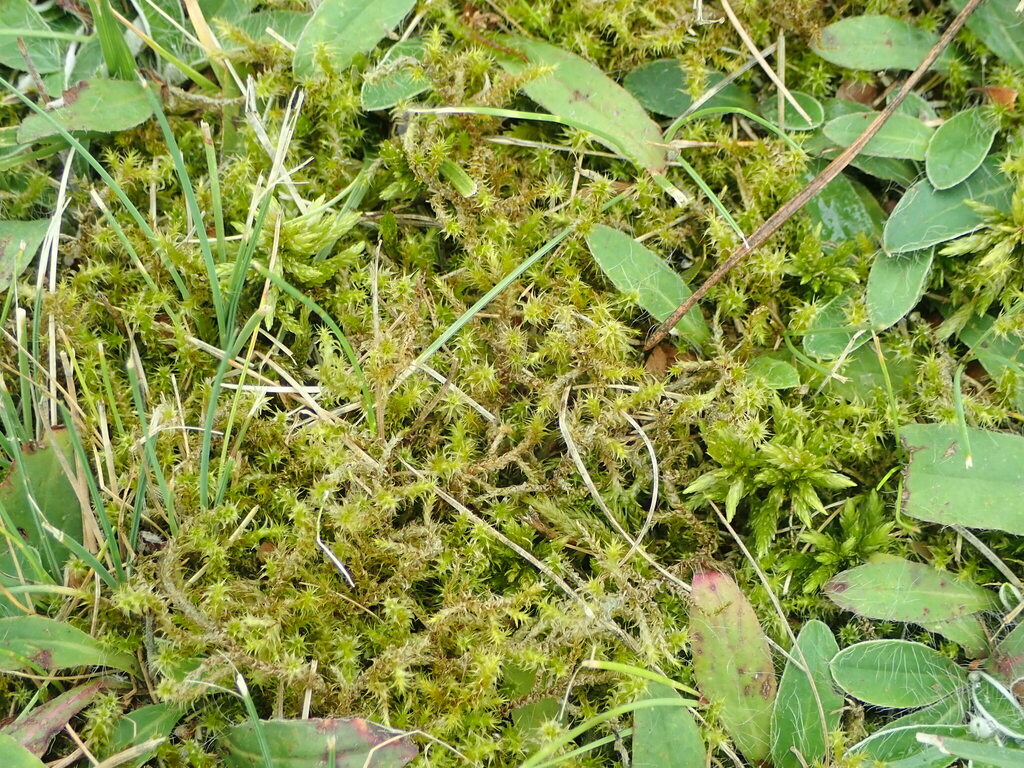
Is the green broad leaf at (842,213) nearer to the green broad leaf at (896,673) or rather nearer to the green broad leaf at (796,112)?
the green broad leaf at (796,112)

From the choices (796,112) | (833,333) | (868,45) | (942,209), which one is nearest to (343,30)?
(796,112)

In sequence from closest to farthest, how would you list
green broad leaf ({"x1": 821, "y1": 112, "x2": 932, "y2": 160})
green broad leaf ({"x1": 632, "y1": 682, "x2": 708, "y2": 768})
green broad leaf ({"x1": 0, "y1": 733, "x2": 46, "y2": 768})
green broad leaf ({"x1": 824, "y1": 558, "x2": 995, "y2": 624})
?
1. green broad leaf ({"x1": 0, "y1": 733, "x2": 46, "y2": 768})
2. green broad leaf ({"x1": 632, "y1": 682, "x2": 708, "y2": 768})
3. green broad leaf ({"x1": 824, "y1": 558, "x2": 995, "y2": 624})
4. green broad leaf ({"x1": 821, "y1": 112, "x2": 932, "y2": 160})

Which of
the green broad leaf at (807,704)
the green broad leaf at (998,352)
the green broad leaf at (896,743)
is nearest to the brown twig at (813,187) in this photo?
the green broad leaf at (998,352)

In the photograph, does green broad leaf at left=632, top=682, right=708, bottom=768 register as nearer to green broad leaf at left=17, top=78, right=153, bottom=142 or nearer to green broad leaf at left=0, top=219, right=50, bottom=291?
green broad leaf at left=0, top=219, right=50, bottom=291

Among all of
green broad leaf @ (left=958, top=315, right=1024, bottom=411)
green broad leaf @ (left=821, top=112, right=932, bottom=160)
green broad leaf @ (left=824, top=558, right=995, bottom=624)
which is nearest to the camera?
green broad leaf @ (left=824, top=558, right=995, bottom=624)

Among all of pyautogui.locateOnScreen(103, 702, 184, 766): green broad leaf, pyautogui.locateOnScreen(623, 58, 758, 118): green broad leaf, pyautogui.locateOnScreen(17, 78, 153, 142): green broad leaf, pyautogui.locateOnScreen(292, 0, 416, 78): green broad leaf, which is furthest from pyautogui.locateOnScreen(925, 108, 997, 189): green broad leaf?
pyautogui.locateOnScreen(103, 702, 184, 766): green broad leaf
